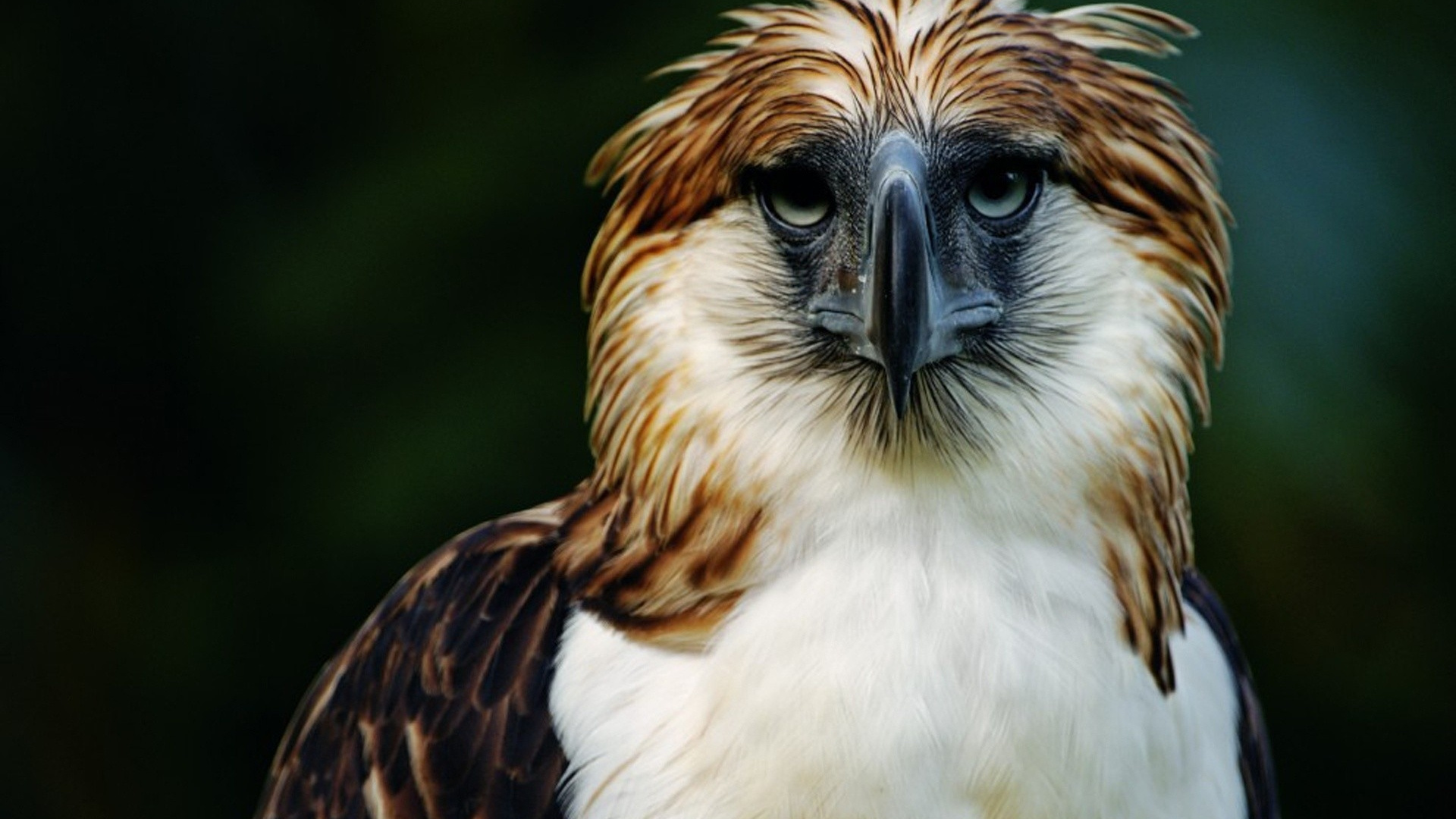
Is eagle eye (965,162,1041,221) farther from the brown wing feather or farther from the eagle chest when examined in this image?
the brown wing feather

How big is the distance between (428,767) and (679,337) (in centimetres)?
62

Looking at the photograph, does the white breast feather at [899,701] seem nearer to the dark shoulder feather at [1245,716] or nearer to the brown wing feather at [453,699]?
the brown wing feather at [453,699]

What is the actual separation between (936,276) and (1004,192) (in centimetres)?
19

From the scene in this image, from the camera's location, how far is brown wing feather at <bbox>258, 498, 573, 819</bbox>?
2.06 meters

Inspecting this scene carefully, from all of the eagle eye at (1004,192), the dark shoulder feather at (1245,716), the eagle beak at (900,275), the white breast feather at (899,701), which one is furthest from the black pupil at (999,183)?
the dark shoulder feather at (1245,716)

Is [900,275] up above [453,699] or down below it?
above

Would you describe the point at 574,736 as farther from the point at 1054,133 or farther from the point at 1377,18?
the point at 1377,18

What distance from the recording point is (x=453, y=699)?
213 cm

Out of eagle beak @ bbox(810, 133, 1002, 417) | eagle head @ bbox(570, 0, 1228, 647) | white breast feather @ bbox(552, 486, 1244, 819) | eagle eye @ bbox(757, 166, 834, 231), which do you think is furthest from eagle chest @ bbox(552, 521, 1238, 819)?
eagle eye @ bbox(757, 166, 834, 231)

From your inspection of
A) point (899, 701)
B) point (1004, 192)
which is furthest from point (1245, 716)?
point (1004, 192)

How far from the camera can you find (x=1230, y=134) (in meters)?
3.13

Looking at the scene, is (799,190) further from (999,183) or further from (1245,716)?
(1245,716)

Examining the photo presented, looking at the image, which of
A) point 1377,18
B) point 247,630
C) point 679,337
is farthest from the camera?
point 247,630

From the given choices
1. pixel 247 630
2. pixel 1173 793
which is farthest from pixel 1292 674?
pixel 247 630
